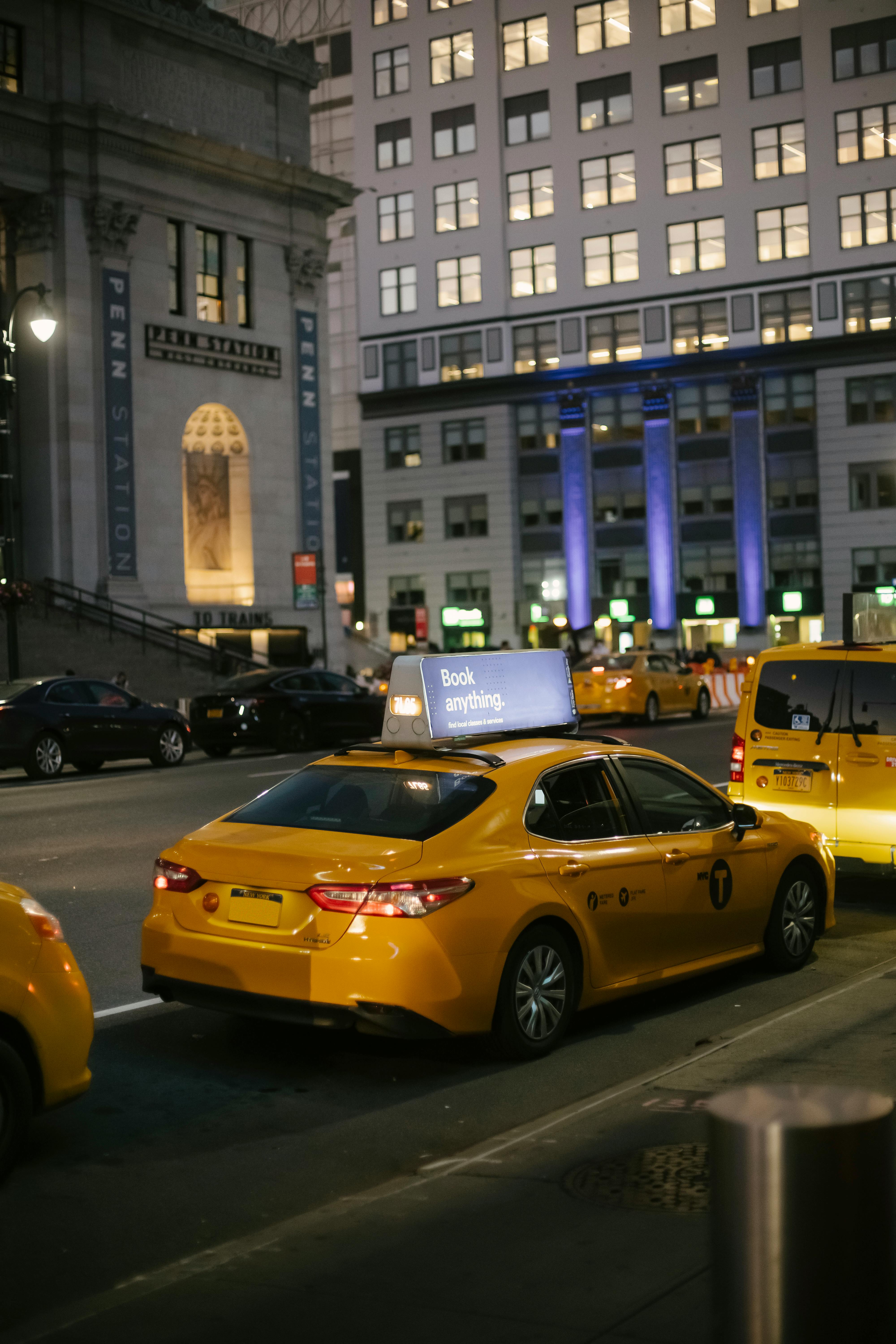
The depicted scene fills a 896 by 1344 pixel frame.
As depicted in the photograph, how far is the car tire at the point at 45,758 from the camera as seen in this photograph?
21562 mm

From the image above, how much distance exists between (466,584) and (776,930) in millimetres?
62693

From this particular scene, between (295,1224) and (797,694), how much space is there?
745 centimetres

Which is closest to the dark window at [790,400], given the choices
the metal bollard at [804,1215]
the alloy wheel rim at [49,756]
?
the alloy wheel rim at [49,756]

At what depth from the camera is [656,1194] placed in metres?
4.84

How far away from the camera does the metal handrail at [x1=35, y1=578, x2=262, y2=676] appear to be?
38.8 metres

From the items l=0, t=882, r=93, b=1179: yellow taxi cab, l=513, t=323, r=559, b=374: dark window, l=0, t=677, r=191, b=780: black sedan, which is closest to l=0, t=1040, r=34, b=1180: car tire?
l=0, t=882, r=93, b=1179: yellow taxi cab

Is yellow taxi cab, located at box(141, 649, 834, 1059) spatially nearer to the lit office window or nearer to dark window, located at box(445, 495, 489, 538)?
the lit office window

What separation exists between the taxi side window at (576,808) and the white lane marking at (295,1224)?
122cm

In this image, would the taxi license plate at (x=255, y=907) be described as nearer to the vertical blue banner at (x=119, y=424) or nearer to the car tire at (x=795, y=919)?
the car tire at (x=795, y=919)

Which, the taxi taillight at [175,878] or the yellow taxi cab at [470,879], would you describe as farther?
the taxi taillight at [175,878]

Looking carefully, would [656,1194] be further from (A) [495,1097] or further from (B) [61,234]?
(B) [61,234]

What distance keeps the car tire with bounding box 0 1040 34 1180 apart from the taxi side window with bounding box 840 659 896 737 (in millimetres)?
7341

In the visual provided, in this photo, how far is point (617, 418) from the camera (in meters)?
68.6

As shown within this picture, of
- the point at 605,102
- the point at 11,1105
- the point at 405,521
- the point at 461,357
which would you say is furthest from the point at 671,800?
the point at 405,521
